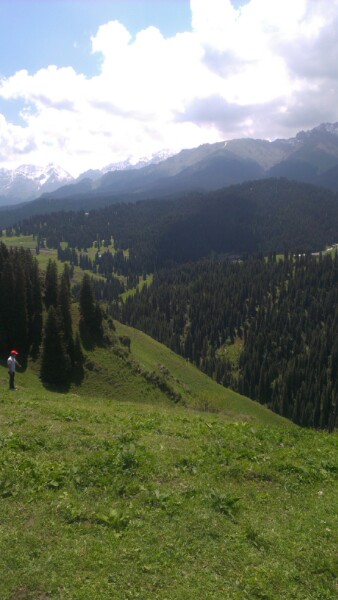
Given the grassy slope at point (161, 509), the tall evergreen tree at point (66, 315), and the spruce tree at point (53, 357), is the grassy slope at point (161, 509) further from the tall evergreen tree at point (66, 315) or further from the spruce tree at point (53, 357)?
the tall evergreen tree at point (66, 315)

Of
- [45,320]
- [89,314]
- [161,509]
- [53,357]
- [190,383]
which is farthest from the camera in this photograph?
[190,383]

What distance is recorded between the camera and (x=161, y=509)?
590 inches

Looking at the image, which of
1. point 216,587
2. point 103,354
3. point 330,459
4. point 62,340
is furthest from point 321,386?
point 216,587

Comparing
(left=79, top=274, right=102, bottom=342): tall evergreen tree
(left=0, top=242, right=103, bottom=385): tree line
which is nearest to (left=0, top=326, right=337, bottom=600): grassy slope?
(left=0, top=242, right=103, bottom=385): tree line

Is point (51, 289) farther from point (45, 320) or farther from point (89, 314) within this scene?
point (45, 320)

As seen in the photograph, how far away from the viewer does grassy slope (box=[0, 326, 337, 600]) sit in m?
11.5

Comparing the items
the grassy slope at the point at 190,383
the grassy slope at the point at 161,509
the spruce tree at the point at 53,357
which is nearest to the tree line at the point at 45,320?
the spruce tree at the point at 53,357

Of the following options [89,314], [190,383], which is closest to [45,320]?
[89,314]

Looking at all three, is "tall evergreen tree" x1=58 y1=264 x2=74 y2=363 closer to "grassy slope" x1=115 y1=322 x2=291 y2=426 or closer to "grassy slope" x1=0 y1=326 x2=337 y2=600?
"grassy slope" x1=115 y1=322 x2=291 y2=426

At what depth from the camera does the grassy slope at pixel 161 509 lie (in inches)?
454

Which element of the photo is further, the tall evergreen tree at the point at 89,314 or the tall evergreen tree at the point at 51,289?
the tall evergreen tree at the point at 51,289

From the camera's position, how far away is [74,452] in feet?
62.3

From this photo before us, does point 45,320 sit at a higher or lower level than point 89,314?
higher

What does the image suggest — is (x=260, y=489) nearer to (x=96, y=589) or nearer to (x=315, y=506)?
(x=315, y=506)
